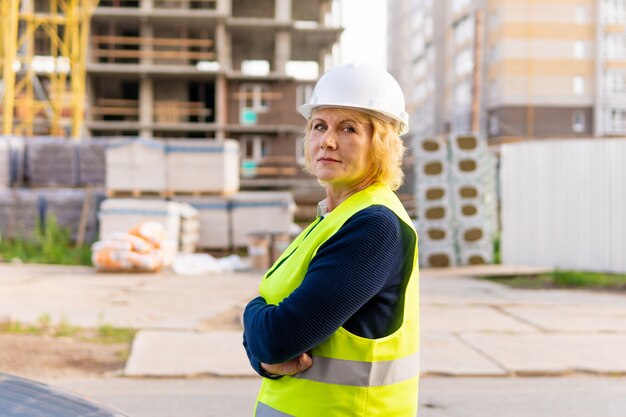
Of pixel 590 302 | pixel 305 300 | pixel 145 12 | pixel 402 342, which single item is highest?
pixel 145 12

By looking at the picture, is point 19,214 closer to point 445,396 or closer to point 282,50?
point 445,396

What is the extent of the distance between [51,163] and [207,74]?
70.9 ft

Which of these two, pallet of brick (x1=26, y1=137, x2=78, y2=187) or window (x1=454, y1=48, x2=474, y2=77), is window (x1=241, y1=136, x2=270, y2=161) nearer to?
pallet of brick (x1=26, y1=137, x2=78, y2=187)

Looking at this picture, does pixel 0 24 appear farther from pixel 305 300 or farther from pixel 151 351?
pixel 305 300

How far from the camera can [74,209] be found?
18.1m

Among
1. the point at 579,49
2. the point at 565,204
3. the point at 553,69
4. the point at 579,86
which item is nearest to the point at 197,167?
the point at 565,204

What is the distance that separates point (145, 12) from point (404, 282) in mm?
41347

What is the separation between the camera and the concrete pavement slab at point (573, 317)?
26.5 feet

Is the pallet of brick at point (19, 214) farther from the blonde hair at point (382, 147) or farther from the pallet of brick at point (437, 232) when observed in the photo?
the blonde hair at point (382, 147)

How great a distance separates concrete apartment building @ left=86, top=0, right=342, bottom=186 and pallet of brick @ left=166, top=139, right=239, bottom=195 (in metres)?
21.0

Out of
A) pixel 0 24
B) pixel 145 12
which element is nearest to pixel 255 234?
pixel 0 24

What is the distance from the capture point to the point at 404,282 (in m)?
1.84

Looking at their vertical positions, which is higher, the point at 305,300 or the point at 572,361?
the point at 305,300

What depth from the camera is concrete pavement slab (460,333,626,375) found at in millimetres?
6211
